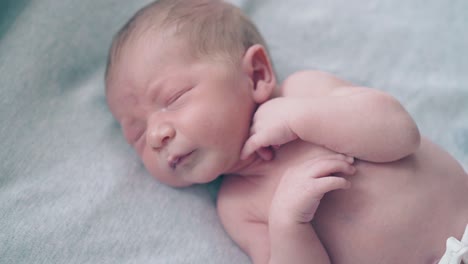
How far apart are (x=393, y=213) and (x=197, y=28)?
0.76 m

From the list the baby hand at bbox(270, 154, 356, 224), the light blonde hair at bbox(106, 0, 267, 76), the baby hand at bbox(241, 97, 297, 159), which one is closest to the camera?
the baby hand at bbox(270, 154, 356, 224)

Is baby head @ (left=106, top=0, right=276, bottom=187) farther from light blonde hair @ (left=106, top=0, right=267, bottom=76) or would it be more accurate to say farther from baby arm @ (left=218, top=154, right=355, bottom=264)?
baby arm @ (left=218, top=154, right=355, bottom=264)

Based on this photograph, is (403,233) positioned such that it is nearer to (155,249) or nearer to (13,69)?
(155,249)

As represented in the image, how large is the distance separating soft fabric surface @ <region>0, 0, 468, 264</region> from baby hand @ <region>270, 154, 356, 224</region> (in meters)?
0.28

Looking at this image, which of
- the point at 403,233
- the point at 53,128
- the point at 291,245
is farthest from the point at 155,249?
the point at 403,233

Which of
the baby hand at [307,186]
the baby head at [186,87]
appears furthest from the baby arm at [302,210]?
the baby head at [186,87]

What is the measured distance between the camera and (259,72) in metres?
1.38

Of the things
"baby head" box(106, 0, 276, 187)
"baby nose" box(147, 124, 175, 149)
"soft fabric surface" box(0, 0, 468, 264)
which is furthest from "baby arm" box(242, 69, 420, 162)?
"soft fabric surface" box(0, 0, 468, 264)

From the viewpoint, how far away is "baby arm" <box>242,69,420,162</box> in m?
1.12

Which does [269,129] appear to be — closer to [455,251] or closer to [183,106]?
[183,106]

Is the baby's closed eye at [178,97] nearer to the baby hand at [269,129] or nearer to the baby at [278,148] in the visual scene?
the baby at [278,148]

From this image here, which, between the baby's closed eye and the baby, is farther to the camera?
the baby's closed eye

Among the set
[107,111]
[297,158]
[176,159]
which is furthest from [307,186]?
[107,111]

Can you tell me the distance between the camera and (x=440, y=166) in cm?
122
